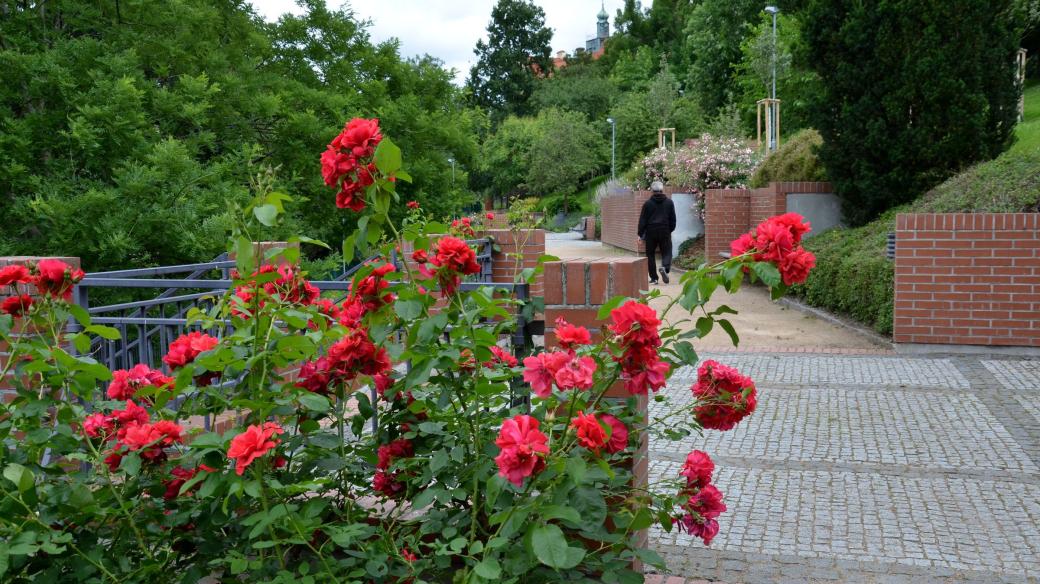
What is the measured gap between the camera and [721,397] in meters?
2.60

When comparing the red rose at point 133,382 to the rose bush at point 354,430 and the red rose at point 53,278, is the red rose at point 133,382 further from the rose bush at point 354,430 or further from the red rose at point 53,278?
the red rose at point 53,278

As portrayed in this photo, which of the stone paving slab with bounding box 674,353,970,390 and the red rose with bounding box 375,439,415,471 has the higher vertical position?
the red rose with bounding box 375,439,415,471

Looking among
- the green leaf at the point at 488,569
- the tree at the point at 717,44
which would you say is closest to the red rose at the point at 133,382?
the green leaf at the point at 488,569

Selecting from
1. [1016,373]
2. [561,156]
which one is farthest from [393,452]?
[561,156]

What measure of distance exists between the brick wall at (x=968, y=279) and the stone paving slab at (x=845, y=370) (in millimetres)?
545

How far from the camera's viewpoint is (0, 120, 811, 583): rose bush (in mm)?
2162

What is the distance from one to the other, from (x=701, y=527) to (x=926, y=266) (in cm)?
754

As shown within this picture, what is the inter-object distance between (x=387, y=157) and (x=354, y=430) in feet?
2.91

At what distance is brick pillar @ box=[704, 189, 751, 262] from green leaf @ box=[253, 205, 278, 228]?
1651cm

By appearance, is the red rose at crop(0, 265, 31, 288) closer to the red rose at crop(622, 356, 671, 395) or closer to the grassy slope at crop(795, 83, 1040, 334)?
the red rose at crop(622, 356, 671, 395)

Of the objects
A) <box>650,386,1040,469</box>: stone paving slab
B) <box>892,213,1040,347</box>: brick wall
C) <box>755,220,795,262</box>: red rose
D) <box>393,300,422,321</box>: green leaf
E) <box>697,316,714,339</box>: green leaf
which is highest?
<box>755,220,795,262</box>: red rose

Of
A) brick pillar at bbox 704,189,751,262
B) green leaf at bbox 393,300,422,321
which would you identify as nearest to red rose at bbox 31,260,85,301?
green leaf at bbox 393,300,422,321

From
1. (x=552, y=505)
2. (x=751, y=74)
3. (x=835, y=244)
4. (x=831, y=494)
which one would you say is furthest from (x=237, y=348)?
(x=751, y=74)

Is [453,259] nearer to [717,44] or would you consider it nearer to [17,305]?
[17,305]
